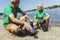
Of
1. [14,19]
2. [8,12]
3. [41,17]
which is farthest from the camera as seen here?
[41,17]

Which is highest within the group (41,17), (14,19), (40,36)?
(14,19)

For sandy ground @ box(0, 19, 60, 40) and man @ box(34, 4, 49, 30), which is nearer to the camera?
sandy ground @ box(0, 19, 60, 40)

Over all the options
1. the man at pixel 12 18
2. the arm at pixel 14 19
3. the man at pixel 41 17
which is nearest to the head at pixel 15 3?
the man at pixel 12 18

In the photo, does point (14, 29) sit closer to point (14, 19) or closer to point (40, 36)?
point (14, 19)

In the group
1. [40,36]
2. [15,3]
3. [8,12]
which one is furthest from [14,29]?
[40,36]

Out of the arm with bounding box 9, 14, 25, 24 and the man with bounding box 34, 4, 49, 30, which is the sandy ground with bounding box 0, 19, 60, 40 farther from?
the arm with bounding box 9, 14, 25, 24

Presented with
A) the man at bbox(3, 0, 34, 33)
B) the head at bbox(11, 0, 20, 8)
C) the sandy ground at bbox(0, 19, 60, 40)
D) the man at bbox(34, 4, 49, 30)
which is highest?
the head at bbox(11, 0, 20, 8)

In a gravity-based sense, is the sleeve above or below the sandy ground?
above

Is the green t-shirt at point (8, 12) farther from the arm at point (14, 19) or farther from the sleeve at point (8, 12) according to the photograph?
the arm at point (14, 19)

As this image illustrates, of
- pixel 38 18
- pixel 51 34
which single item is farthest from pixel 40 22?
pixel 51 34

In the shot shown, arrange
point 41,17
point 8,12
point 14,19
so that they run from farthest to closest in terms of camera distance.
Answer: point 41,17 < point 8,12 < point 14,19

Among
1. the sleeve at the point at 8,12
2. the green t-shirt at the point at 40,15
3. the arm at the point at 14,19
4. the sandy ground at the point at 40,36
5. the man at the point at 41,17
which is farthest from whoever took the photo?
the green t-shirt at the point at 40,15

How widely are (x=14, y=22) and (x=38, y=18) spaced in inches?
95.4

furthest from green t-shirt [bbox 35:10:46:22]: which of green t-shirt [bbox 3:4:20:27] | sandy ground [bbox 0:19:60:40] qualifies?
green t-shirt [bbox 3:4:20:27]
